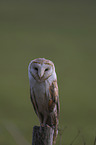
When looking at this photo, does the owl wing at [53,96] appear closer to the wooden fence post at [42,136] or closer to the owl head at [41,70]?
the owl head at [41,70]

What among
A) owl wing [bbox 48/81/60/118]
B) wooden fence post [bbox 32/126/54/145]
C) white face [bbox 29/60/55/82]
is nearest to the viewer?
wooden fence post [bbox 32/126/54/145]

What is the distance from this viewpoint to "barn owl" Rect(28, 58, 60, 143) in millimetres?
1576

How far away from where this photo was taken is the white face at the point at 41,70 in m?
1.54

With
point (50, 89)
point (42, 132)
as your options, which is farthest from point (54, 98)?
point (42, 132)

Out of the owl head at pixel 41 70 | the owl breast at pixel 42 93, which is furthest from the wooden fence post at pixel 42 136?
the owl head at pixel 41 70

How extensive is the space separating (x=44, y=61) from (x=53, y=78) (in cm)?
19

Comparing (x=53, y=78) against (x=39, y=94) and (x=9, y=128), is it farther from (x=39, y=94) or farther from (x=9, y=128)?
(x=9, y=128)


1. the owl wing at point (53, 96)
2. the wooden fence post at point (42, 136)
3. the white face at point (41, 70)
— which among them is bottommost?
the wooden fence post at point (42, 136)

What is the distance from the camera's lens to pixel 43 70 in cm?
155

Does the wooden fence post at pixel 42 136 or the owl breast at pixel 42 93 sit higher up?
the owl breast at pixel 42 93

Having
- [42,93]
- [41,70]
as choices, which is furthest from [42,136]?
[41,70]

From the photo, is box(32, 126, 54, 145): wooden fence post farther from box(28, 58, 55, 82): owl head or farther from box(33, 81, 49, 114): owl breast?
box(28, 58, 55, 82): owl head

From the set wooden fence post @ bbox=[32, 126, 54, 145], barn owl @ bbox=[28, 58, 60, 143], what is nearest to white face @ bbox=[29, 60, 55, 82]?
barn owl @ bbox=[28, 58, 60, 143]

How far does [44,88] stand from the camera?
1602 mm
